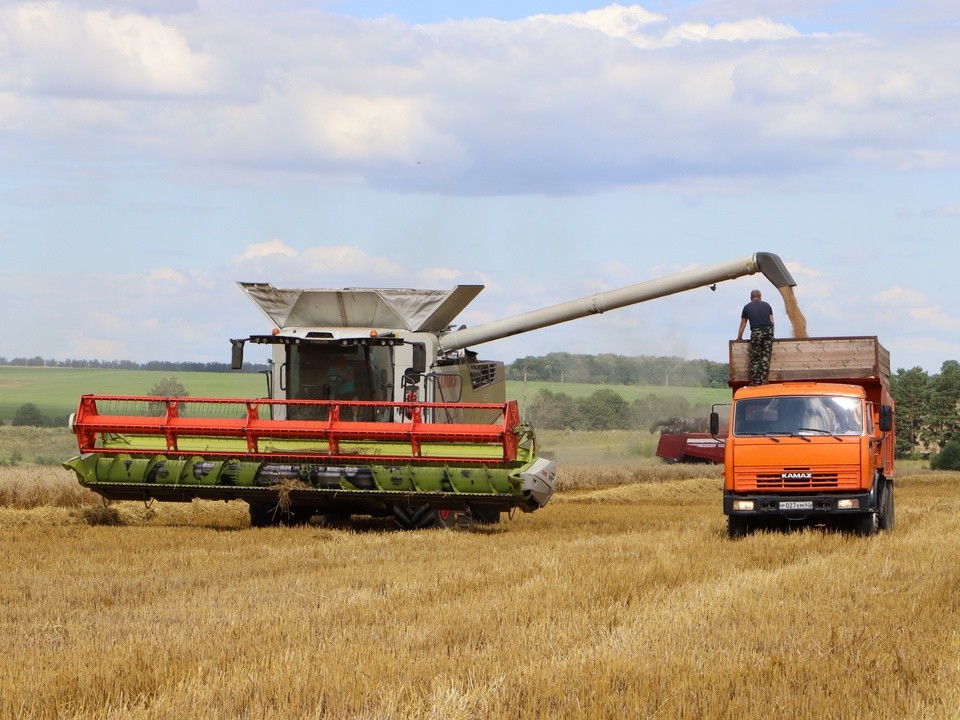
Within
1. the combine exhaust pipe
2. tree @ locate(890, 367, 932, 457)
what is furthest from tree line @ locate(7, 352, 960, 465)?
the combine exhaust pipe

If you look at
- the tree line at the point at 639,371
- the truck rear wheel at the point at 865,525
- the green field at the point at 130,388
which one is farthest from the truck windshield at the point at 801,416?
the tree line at the point at 639,371

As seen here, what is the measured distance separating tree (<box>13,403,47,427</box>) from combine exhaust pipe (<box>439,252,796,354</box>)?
48160mm

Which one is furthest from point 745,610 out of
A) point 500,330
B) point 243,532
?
point 500,330

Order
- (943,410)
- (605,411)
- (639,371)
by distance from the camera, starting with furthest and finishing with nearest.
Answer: (943,410)
(605,411)
(639,371)

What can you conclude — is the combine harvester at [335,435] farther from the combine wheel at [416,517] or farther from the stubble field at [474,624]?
the stubble field at [474,624]

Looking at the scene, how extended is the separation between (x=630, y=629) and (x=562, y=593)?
1559 millimetres

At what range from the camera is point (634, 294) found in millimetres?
20500

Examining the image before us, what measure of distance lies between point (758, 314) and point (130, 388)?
189 feet

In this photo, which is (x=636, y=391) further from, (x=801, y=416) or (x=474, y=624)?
(x=474, y=624)

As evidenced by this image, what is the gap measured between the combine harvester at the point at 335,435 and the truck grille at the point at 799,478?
230 cm

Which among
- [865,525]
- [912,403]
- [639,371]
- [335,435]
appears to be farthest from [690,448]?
[912,403]

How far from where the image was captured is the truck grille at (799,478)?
1388 cm

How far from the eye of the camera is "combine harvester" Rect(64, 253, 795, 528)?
14.4m

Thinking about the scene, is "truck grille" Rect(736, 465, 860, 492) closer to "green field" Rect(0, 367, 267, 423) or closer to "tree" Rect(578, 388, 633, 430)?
"green field" Rect(0, 367, 267, 423)
